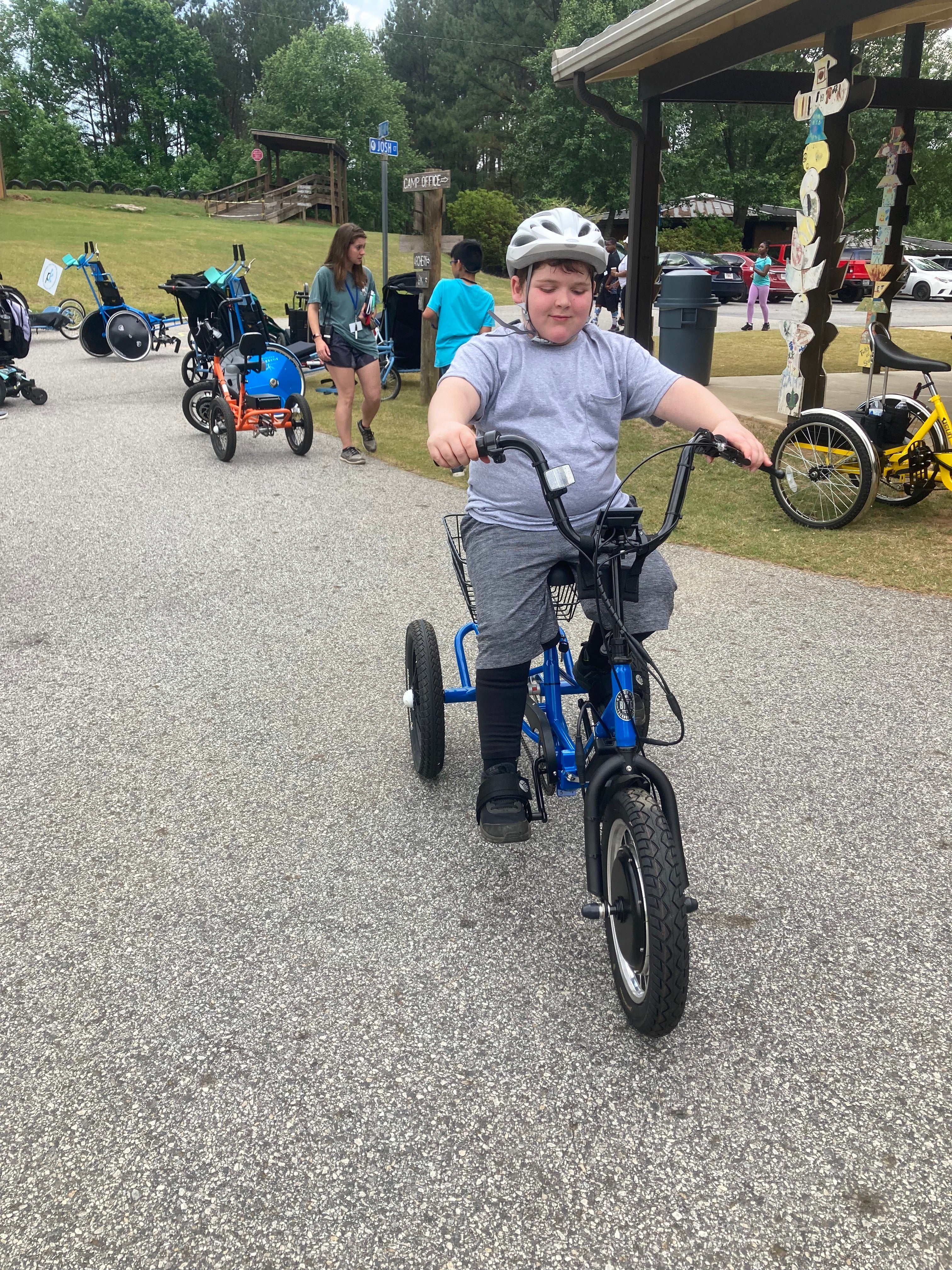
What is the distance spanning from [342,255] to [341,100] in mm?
60870

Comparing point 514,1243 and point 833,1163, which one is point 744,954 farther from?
point 514,1243

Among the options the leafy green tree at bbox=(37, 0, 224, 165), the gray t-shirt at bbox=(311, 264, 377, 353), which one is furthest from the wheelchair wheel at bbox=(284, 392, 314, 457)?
the leafy green tree at bbox=(37, 0, 224, 165)

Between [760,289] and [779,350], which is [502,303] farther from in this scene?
[779,350]

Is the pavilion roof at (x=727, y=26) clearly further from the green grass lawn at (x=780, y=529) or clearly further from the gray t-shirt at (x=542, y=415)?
the gray t-shirt at (x=542, y=415)

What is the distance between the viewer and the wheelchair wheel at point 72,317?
19078 mm

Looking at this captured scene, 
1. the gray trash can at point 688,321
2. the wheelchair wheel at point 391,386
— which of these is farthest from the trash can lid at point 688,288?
the wheelchair wheel at point 391,386

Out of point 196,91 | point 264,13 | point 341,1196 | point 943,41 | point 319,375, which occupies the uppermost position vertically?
point 264,13

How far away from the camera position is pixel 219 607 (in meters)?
5.42

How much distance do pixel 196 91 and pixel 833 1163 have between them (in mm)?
88578

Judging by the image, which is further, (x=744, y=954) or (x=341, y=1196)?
(x=744, y=954)

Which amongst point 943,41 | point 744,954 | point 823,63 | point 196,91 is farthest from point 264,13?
point 744,954

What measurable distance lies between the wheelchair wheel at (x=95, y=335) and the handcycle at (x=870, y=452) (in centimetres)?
1255

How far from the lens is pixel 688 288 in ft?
36.7

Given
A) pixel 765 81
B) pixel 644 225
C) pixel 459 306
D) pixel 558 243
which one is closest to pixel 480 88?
pixel 765 81
